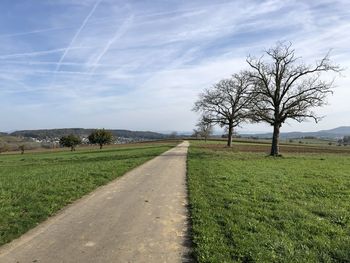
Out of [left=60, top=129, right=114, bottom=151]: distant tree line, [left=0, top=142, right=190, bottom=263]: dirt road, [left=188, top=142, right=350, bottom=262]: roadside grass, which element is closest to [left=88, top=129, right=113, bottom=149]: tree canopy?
[left=60, top=129, right=114, bottom=151]: distant tree line

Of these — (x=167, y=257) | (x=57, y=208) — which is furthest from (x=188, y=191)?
(x=167, y=257)

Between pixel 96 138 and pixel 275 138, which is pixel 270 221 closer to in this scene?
pixel 275 138

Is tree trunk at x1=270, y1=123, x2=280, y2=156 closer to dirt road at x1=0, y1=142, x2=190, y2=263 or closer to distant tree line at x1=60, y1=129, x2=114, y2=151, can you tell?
dirt road at x1=0, y1=142, x2=190, y2=263

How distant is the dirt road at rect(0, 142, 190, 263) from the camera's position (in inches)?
262

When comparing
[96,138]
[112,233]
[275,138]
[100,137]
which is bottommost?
[112,233]

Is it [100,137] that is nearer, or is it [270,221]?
[270,221]

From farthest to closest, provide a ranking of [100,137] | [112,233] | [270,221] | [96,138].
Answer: [100,137]
[96,138]
[270,221]
[112,233]

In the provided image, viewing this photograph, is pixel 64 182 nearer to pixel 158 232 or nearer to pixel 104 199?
pixel 104 199

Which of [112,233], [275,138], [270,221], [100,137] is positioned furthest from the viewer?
[100,137]

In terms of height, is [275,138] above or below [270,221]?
above

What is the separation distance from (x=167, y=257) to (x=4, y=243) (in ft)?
11.4

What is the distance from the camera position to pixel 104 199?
476 inches

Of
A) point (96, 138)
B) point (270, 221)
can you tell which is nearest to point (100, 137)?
point (96, 138)

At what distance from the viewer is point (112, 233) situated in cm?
803
